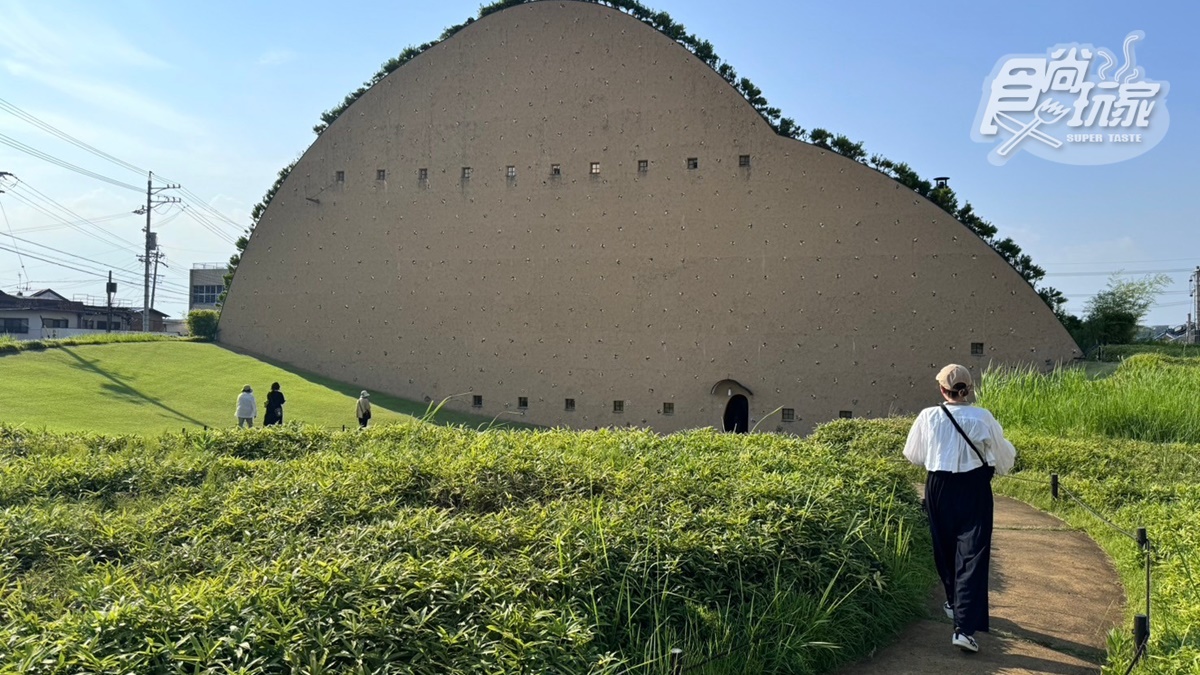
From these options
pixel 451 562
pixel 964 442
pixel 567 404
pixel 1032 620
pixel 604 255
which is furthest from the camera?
pixel 567 404

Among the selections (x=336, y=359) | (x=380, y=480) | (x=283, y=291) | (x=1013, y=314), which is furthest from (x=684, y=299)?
A: (x=380, y=480)

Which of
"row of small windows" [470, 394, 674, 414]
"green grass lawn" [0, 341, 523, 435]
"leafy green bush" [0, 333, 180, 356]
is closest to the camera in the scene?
"green grass lawn" [0, 341, 523, 435]

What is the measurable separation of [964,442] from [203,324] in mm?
25756

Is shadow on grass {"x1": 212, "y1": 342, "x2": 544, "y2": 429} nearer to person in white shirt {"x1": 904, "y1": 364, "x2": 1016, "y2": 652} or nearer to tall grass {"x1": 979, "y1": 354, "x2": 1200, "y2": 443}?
tall grass {"x1": 979, "y1": 354, "x2": 1200, "y2": 443}

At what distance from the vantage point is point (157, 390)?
18.8 metres

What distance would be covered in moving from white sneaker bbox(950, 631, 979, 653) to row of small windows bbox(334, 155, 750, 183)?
16.5 metres

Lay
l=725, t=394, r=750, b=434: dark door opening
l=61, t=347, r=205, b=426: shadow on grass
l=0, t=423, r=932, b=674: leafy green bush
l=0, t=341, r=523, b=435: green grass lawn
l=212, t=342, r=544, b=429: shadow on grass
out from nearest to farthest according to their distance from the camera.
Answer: l=0, t=423, r=932, b=674: leafy green bush, l=0, t=341, r=523, b=435: green grass lawn, l=61, t=347, r=205, b=426: shadow on grass, l=725, t=394, r=750, b=434: dark door opening, l=212, t=342, r=544, b=429: shadow on grass

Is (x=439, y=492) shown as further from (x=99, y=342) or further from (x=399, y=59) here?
(x=99, y=342)

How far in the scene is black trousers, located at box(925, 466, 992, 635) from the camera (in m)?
3.45

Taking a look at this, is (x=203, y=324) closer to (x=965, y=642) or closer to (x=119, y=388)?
(x=119, y=388)

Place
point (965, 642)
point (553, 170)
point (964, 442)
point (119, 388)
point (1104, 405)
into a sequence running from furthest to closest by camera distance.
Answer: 1. point (553, 170)
2. point (119, 388)
3. point (1104, 405)
4. point (964, 442)
5. point (965, 642)

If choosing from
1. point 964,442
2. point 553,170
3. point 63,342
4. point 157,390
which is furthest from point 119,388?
point 964,442

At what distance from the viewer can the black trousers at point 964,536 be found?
3.45m

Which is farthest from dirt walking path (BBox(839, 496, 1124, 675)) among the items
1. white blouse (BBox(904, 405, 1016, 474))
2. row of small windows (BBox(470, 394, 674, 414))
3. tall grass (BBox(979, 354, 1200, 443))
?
row of small windows (BBox(470, 394, 674, 414))
